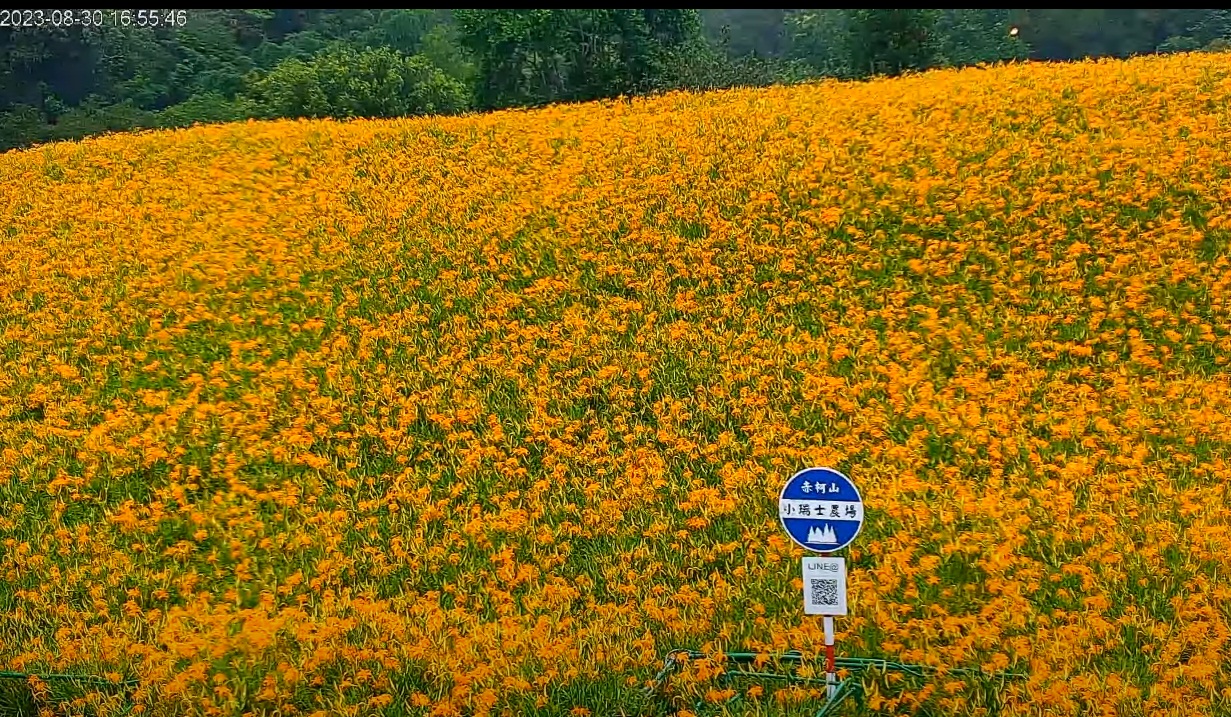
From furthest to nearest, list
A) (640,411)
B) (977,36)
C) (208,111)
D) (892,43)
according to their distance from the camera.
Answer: (977,36) → (208,111) → (892,43) → (640,411)

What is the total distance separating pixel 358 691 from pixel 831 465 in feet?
13.3

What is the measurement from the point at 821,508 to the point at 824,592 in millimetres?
462

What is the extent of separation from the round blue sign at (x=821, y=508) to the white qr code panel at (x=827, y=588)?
0.36 ft

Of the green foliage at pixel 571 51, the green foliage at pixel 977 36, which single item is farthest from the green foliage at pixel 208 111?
Result: the green foliage at pixel 977 36

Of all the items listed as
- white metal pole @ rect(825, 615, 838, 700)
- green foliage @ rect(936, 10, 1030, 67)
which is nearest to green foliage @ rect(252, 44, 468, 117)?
green foliage @ rect(936, 10, 1030, 67)

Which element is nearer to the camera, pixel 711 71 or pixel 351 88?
pixel 351 88

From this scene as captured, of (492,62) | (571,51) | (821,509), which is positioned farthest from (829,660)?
(492,62)

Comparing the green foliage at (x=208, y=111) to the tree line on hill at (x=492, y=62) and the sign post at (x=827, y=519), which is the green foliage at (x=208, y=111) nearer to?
the tree line on hill at (x=492, y=62)

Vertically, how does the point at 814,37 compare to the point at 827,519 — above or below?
above

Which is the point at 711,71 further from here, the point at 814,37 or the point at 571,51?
the point at 814,37

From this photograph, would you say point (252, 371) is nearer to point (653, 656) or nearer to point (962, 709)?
point (653, 656)

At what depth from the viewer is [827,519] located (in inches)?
187

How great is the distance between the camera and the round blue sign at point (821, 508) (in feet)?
15.5

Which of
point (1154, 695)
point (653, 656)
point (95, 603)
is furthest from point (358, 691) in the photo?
point (1154, 695)
